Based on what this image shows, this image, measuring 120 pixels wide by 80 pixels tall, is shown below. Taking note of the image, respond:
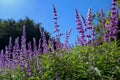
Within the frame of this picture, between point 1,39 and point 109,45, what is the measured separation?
91.0ft

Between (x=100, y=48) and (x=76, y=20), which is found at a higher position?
(x=76, y=20)

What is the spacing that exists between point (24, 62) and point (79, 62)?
155 centimetres

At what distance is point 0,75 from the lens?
25.1 ft

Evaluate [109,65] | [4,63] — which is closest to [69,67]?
[109,65]

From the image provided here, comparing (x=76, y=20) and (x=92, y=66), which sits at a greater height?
(x=76, y=20)

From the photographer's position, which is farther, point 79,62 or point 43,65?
point 43,65

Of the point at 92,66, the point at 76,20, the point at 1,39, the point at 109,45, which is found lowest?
the point at 92,66

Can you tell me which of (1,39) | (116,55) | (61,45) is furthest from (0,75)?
(1,39)

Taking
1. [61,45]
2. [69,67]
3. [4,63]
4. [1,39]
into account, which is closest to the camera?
[69,67]

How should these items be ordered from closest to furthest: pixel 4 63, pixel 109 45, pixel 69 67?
1. pixel 69 67
2. pixel 109 45
3. pixel 4 63

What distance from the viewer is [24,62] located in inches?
272

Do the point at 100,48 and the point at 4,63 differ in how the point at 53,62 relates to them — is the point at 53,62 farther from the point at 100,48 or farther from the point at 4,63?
the point at 4,63

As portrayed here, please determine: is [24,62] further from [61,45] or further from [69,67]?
[69,67]

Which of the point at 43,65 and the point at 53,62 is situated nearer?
the point at 53,62
